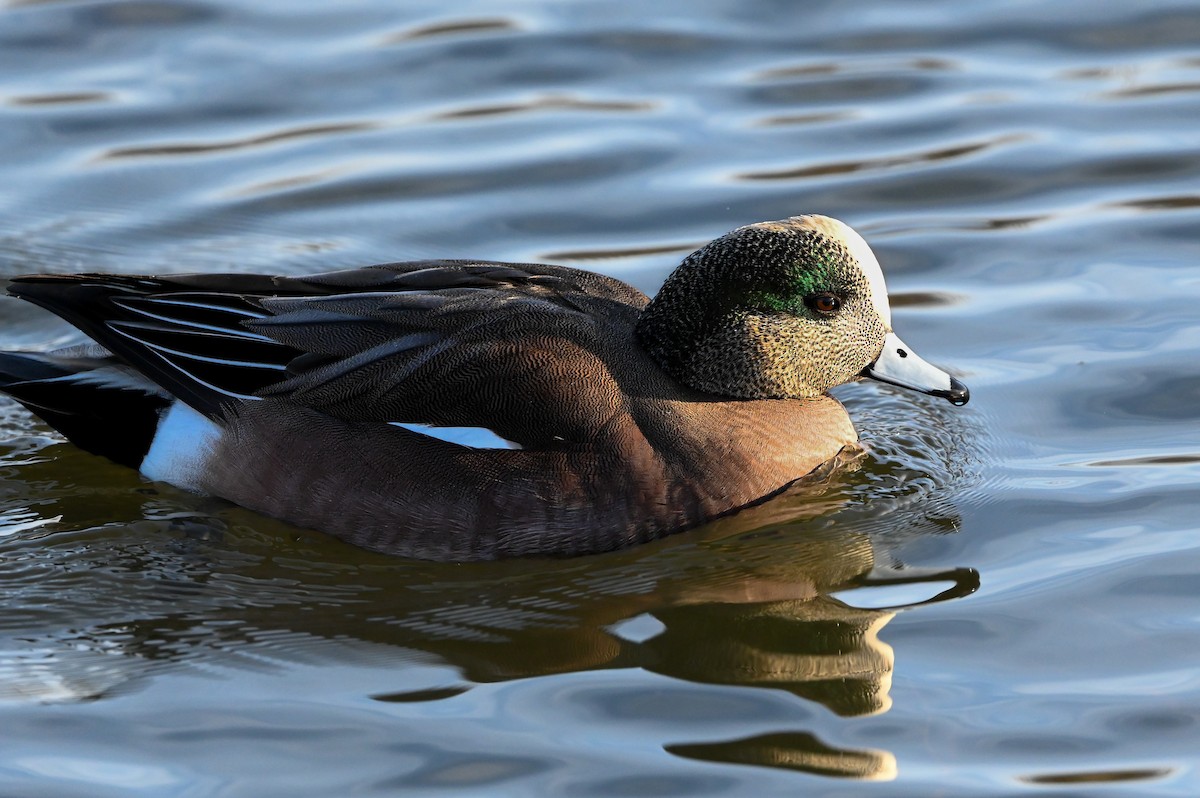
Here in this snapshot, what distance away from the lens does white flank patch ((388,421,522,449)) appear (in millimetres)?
5254

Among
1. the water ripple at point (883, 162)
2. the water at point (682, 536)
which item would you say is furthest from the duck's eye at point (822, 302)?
the water ripple at point (883, 162)

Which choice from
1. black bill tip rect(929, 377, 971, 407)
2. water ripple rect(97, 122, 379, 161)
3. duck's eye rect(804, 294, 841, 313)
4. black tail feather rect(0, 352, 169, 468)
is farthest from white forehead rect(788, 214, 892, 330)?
water ripple rect(97, 122, 379, 161)

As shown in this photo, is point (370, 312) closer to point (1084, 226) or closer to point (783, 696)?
point (783, 696)

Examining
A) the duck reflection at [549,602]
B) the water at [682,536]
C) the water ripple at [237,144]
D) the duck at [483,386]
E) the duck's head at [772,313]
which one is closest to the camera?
the water at [682,536]

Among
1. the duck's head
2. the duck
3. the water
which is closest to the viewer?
the water

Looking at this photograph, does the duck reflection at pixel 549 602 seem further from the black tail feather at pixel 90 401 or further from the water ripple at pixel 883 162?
the water ripple at pixel 883 162

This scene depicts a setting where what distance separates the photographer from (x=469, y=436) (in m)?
5.28

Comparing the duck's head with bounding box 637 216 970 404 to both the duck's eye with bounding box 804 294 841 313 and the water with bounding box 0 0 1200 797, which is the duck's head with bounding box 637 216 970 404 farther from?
the water with bounding box 0 0 1200 797

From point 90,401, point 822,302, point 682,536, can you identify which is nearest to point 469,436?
point 682,536

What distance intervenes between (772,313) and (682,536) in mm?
839

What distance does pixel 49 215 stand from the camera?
7871 mm

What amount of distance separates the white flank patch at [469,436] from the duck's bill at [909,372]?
137 cm

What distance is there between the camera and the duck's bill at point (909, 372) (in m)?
5.76

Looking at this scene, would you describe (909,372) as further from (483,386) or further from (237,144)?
(237,144)
